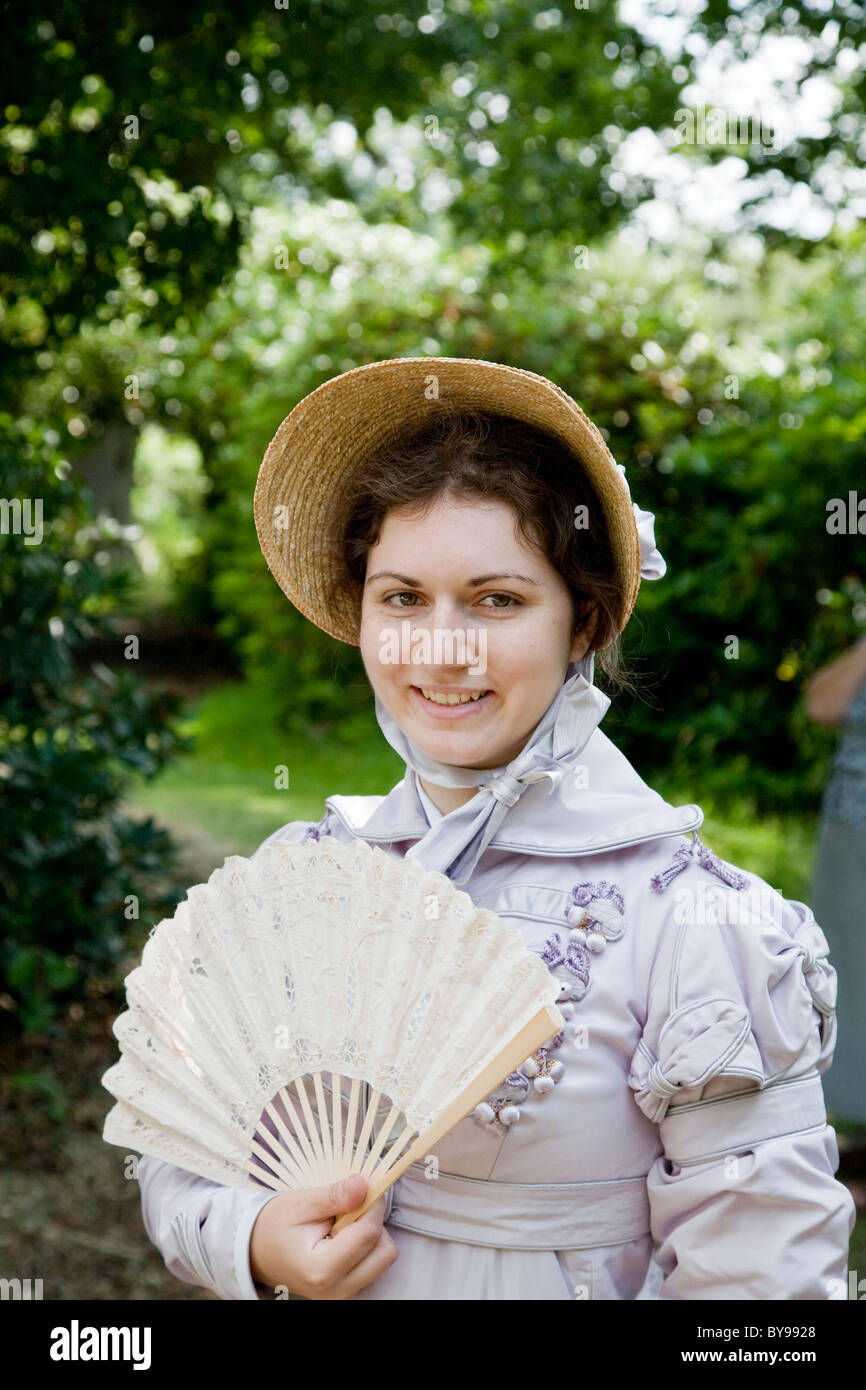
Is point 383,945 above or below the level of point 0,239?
below

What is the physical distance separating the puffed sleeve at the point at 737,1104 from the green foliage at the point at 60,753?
3.00 metres

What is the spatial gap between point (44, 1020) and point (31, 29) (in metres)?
2.82

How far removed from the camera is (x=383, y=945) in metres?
1.43

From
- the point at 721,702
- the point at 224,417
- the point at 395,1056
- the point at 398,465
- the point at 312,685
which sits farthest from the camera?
the point at 224,417

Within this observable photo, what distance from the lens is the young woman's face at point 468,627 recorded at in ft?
4.90

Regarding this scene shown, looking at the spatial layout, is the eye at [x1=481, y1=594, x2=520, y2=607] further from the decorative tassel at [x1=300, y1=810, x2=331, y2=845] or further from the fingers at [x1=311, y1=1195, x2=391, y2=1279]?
the fingers at [x1=311, y1=1195, x2=391, y2=1279]

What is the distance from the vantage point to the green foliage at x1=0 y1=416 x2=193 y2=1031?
4.14 m

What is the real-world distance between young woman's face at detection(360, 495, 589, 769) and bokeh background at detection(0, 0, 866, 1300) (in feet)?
1.02

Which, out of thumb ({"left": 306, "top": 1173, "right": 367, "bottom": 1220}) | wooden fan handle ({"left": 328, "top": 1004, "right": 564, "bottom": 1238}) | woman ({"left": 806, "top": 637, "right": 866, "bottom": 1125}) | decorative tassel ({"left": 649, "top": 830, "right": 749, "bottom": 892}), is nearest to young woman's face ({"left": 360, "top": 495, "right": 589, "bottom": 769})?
decorative tassel ({"left": 649, "top": 830, "right": 749, "bottom": 892})

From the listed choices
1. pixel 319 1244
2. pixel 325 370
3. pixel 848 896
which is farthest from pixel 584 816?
pixel 325 370

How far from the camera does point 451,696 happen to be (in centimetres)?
152

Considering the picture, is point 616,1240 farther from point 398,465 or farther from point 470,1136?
point 398,465

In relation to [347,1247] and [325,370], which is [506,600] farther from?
[325,370]
